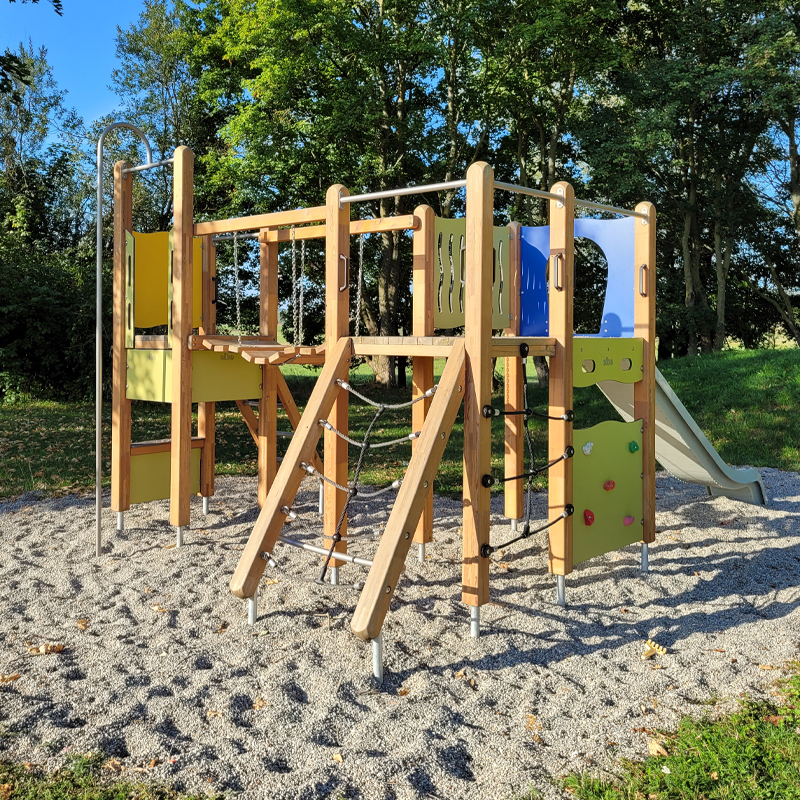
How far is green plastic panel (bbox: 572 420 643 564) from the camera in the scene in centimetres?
494

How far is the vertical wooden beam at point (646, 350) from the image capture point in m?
5.58

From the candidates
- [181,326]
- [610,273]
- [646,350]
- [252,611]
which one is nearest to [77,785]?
[252,611]

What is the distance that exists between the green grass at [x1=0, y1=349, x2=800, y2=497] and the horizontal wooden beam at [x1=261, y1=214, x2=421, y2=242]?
3414mm

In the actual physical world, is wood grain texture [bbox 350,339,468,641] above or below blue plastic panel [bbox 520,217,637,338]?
below

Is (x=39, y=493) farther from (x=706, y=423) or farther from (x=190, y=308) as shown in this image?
(x=706, y=423)

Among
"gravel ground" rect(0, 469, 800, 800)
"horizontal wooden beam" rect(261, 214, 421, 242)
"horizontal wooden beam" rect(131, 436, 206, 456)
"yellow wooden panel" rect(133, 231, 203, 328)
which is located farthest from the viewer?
"horizontal wooden beam" rect(131, 436, 206, 456)

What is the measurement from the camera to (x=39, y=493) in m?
7.94

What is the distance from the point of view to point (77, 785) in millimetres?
2855

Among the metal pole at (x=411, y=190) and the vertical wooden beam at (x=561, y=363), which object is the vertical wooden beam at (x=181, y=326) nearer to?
the metal pole at (x=411, y=190)

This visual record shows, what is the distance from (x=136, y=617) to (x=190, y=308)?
2451mm

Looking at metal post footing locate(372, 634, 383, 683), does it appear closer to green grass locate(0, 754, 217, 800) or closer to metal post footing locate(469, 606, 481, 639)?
metal post footing locate(469, 606, 481, 639)

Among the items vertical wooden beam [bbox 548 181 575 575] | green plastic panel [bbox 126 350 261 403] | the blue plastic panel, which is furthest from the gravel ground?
the blue plastic panel

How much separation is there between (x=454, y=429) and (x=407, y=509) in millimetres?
8670

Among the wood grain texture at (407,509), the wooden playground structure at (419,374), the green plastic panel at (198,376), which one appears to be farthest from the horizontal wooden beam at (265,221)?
the wood grain texture at (407,509)
